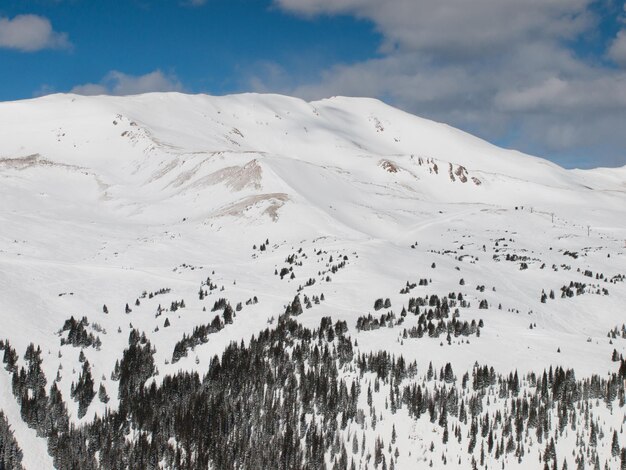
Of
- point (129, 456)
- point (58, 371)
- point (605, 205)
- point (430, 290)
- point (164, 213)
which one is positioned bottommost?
point (129, 456)

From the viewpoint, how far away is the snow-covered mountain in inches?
1404

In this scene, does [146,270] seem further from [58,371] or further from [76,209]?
[76,209]

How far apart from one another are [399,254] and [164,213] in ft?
158

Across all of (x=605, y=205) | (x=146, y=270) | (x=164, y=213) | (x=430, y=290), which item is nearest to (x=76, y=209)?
(x=164, y=213)

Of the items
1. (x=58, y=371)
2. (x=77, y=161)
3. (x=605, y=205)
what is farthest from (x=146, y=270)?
(x=605, y=205)

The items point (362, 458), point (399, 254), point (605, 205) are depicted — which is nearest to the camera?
point (362, 458)

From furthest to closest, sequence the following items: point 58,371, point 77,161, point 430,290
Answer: point 77,161, point 430,290, point 58,371

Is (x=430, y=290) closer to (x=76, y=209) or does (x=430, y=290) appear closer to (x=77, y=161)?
(x=76, y=209)

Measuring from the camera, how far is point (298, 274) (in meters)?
66.9

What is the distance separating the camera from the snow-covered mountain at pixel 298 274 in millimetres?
35656

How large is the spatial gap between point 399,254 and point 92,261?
122 ft

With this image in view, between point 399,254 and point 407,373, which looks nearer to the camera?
point 407,373

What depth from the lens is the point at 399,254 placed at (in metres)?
74.7

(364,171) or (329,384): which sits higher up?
(364,171)
